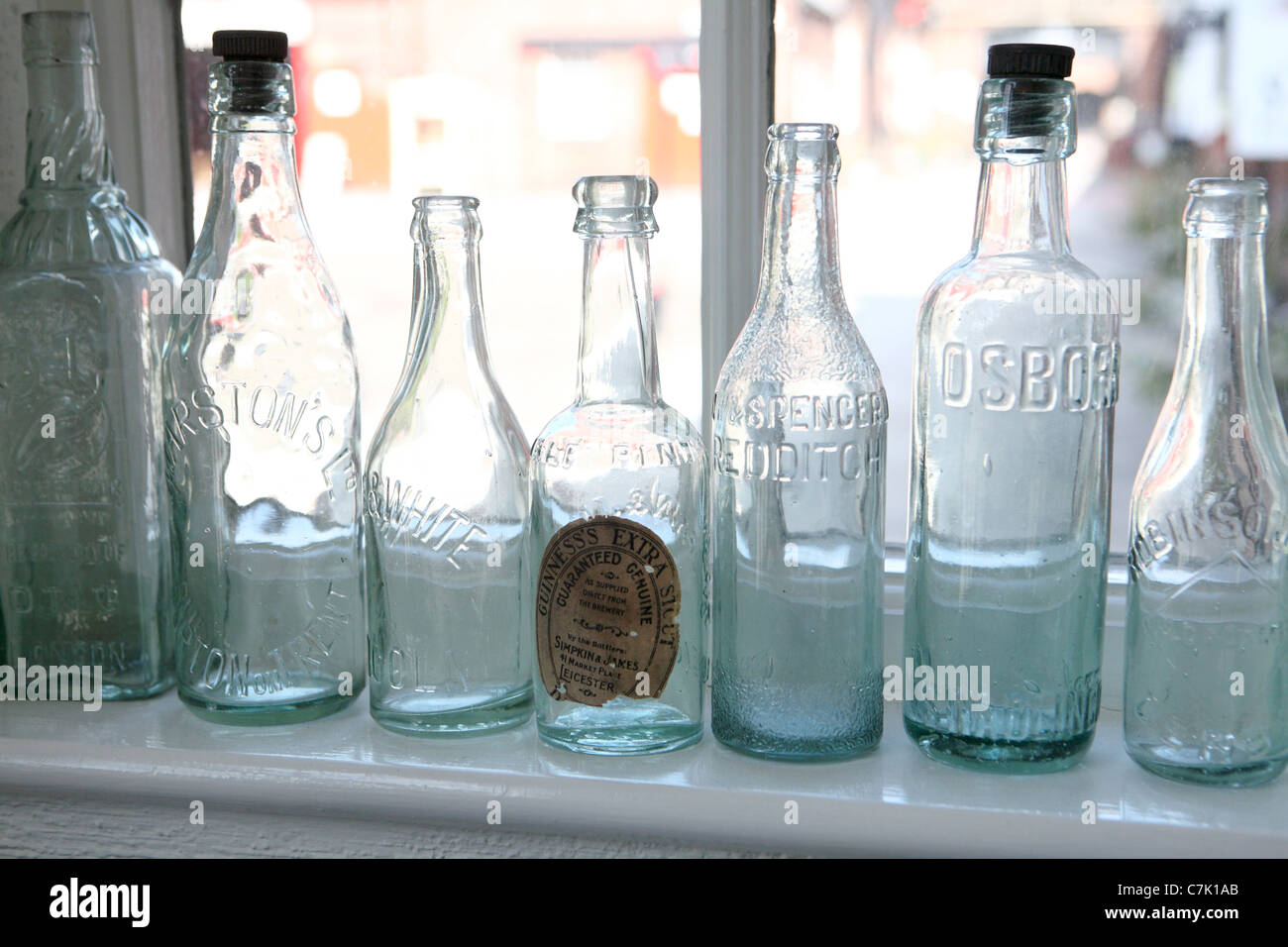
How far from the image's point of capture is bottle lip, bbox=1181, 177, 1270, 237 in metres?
0.67

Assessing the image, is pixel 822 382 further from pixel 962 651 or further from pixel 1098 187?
pixel 1098 187

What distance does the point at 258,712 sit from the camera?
817 mm

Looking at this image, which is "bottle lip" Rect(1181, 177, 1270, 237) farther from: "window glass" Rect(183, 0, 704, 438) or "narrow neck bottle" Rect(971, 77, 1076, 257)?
"window glass" Rect(183, 0, 704, 438)

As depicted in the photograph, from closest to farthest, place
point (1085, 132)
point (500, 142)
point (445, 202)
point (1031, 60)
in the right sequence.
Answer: point (1031, 60) → point (445, 202) → point (1085, 132) → point (500, 142)

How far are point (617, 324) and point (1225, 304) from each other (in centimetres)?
34

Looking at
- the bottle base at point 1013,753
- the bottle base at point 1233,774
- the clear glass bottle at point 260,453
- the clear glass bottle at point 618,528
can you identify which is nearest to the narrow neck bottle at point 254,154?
the clear glass bottle at point 260,453

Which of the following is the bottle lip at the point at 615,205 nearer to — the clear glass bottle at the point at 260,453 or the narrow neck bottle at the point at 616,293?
the narrow neck bottle at the point at 616,293

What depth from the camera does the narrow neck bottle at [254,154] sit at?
2.51ft

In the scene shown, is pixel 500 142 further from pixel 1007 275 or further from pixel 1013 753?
pixel 1013 753

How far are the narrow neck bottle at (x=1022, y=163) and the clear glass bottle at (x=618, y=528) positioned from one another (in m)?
0.19

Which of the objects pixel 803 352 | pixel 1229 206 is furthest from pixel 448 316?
pixel 1229 206

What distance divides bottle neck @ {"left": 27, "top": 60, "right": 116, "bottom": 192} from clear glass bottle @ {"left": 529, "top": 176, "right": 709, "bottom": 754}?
13.5 inches

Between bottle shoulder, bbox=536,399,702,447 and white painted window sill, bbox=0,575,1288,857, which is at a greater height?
bottle shoulder, bbox=536,399,702,447

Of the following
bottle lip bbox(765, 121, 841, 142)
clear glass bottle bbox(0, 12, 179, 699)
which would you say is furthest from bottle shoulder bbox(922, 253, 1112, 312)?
clear glass bottle bbox(0, 12, 179, 699)
